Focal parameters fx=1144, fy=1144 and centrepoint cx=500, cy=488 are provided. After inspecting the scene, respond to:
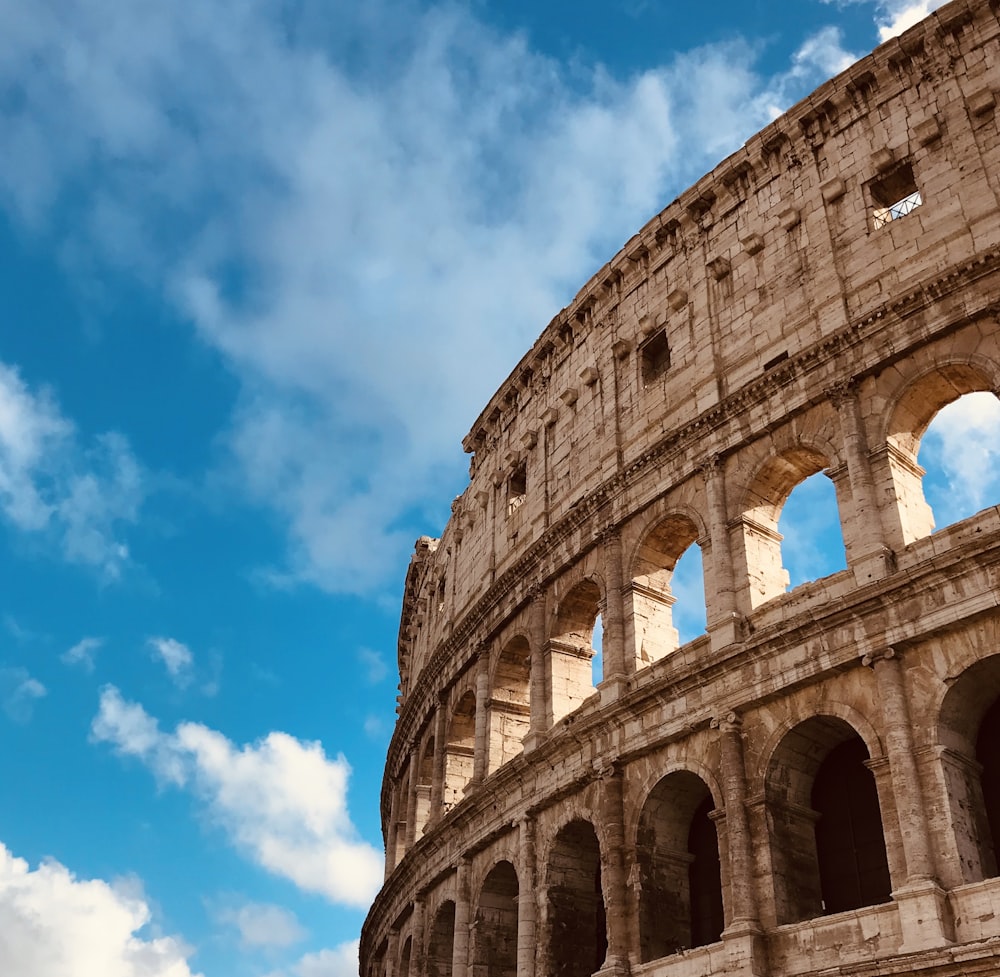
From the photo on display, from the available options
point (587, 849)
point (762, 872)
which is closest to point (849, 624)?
point (762, 872)

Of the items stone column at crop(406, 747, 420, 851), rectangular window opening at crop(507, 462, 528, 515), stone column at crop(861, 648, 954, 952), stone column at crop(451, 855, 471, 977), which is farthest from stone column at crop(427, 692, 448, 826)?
stone column at crop(861, 648, 954, 952)

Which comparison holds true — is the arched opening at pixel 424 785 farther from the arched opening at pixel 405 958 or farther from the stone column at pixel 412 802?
the arched opening at pixel 405 958

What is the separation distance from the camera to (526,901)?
1794cm

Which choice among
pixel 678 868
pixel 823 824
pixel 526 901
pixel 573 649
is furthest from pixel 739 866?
pixel 573 649

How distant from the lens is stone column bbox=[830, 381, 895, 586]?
1456cm

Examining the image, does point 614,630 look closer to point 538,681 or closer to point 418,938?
point 538,681

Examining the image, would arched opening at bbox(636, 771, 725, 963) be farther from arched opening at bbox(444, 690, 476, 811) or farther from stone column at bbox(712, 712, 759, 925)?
arched opening at bbox(444, 690, 476, 811)

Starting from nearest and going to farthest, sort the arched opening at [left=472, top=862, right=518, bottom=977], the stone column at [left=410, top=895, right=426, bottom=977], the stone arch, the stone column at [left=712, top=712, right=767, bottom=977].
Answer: the stone column at [left=712, top=712, right=767, bottom=977] < the arched opening at [left=472, top=862, right=518, bottom=977] < the stone arch < the stone column at [left=410, top=895, right=426, bottom=977]

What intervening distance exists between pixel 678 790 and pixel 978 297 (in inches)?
315

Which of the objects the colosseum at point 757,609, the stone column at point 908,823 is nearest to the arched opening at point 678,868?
the colosseum at point 757,609

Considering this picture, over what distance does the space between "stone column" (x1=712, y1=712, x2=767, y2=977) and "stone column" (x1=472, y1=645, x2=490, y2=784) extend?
6793mm

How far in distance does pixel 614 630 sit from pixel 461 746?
703 cm

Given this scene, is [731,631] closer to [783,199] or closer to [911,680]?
[911,680]

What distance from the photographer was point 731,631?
52.2ft
